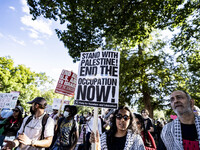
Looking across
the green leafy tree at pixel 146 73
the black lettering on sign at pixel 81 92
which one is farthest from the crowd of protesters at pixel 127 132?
the green leafy tree at pixel 146 73

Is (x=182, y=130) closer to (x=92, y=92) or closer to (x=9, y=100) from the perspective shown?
(x=92, y=92)

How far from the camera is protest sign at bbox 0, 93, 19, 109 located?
20.7ft

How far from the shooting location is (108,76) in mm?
2623

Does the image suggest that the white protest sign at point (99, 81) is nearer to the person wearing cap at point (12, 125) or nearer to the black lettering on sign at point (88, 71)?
the black lettering on sign at point (88, 71)

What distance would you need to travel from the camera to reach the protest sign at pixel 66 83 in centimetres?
467

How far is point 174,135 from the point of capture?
1.87 m

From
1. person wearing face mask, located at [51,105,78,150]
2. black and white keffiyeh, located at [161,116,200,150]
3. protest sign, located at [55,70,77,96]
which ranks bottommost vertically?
person wearing face mask, located at [51,105,78,150]

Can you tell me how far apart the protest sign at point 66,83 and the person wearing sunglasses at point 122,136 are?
2.86m

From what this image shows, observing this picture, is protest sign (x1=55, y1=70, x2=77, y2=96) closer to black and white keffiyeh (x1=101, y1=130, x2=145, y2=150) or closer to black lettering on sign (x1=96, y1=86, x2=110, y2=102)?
black lettering on sign (x1=96, y1=86, x2=110, y2=102)

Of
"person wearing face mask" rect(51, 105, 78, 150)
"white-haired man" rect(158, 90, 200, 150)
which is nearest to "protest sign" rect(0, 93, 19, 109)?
"person wearing face mask" rect(51, 105, 78, 150)

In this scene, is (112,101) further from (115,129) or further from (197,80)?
(197,80)

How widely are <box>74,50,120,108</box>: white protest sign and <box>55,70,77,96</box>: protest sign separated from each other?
2064 mm

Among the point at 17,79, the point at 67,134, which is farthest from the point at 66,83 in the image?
the point at 17,79

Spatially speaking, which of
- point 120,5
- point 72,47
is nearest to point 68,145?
point 72,47
